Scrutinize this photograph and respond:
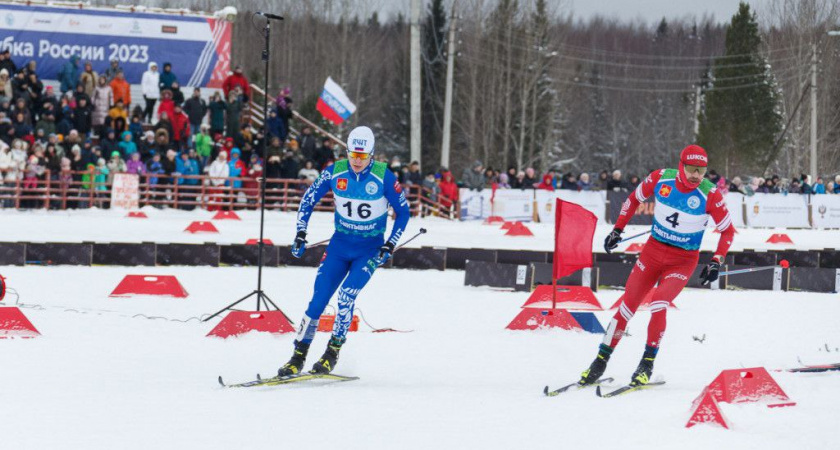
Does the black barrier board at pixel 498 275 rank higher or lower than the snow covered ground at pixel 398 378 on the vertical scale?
higher

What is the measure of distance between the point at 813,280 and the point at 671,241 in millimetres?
9732

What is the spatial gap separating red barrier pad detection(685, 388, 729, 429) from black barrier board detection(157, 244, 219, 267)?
1308cm

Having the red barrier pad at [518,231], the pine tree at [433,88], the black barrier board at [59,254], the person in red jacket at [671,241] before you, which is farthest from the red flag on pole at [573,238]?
the pine tree at [433,88]

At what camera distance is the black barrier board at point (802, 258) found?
822 inches

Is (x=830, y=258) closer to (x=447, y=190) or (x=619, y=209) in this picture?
(x=619, y=209)

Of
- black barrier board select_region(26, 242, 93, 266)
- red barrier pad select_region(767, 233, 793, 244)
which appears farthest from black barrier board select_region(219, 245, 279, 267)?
red barrier pad select_region(767, 233, 793, 244)

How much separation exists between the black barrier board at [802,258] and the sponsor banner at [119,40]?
1946cm

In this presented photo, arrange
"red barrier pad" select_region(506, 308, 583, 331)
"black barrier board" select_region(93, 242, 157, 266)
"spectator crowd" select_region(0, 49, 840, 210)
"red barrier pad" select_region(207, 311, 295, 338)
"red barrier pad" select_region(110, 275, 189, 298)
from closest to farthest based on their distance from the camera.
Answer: "red barrier pad" select_region(207, 311, 295, 338) < "red barrier pad" select_region(506, 308, 583, 331) < "red barrier pad" select_region(110, 275, 189, 298) < "black barrier board" select_region(93, 242, 157, 266) < "spectator crowd" select_region(0, 49, 840, 210)

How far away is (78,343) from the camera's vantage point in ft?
35.9

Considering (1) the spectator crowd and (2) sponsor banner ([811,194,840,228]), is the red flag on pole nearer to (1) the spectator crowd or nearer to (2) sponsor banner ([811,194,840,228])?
(1) the spectator crowd

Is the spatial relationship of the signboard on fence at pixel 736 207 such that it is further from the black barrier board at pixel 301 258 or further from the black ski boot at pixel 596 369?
the black ski boot at pixel 596 369

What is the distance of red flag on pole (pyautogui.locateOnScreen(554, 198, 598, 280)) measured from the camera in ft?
40.7

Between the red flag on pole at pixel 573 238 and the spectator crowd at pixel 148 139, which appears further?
the spectator crowd at pixel 148 139

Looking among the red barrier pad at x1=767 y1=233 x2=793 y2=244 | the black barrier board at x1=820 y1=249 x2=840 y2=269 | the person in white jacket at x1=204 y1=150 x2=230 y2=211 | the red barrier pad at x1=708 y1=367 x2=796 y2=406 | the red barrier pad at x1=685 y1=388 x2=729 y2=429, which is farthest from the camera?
the person in white jacket at x1=204 y1=150 x2=230 y2=211
